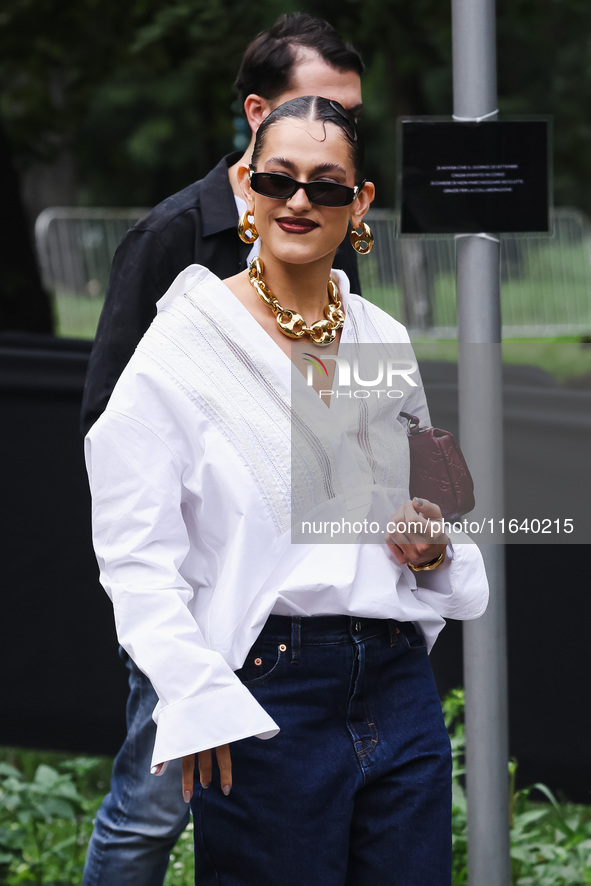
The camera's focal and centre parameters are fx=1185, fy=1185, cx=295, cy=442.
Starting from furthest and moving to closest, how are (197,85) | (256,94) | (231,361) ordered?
(197,85) → (256,94) → (231,361)

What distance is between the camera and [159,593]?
1.64 metres

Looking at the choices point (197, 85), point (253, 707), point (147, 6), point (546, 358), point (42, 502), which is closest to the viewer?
point (253, 707)

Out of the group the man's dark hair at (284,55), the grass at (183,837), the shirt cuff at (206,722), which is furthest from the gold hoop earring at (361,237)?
the grass at (183,837)

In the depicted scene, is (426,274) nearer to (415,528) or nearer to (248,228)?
(248,228)

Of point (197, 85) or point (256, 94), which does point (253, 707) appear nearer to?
point (256, 94)

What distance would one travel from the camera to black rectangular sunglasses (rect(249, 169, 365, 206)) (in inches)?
70.1

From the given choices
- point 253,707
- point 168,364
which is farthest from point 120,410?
point 253,707

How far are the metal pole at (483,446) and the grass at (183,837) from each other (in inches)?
23.4

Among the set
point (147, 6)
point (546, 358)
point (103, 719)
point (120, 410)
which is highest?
point (147, 6)

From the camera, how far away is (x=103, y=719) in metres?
3.44

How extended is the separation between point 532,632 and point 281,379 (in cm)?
157

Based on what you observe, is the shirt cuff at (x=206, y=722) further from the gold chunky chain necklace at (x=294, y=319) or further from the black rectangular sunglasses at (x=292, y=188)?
the black rectangular sunglasses at (x=292, y=188)

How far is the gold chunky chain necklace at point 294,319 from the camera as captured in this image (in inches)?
71.9

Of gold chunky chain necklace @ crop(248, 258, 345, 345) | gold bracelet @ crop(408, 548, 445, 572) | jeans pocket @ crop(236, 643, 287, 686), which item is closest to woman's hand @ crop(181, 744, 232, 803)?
jeans pocket @ crop(236, 643, 287, 686)
